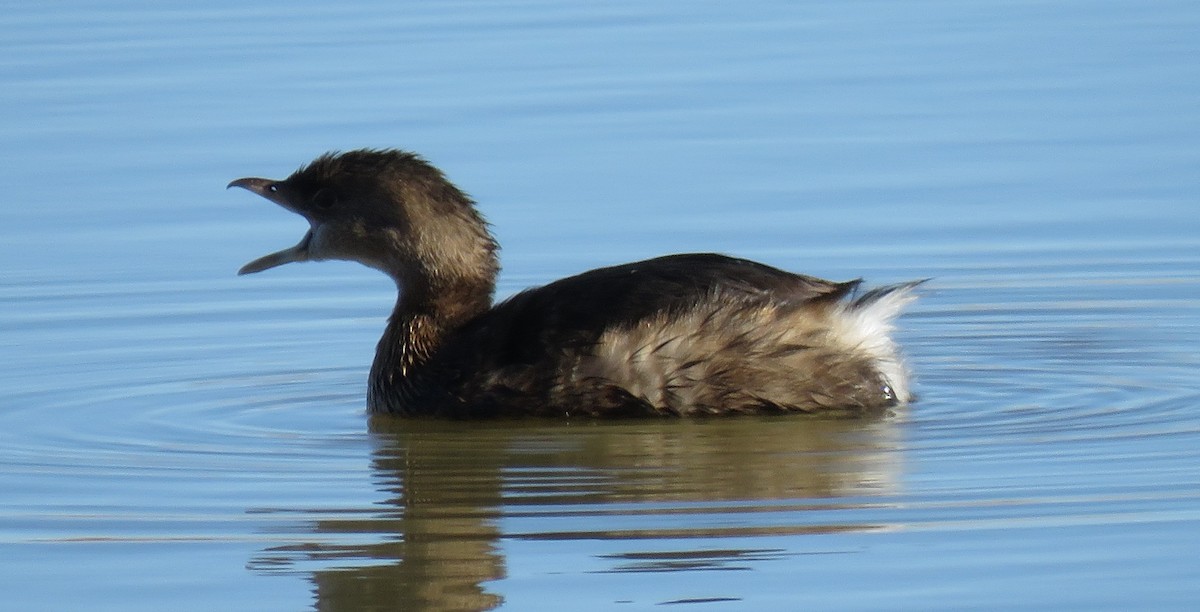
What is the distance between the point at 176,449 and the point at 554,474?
1.29 meters

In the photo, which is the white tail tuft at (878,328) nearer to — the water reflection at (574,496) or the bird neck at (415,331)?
the water reflection at (574,496)

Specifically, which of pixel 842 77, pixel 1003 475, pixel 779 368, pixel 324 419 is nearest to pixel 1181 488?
pixel 1003 475

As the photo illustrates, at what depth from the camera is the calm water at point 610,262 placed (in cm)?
Answer: 638

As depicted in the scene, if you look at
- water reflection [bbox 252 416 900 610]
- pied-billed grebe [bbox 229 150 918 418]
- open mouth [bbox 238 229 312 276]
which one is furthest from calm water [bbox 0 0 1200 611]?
open mouth [bbox 238 229 312 276]

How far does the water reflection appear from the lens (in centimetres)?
630

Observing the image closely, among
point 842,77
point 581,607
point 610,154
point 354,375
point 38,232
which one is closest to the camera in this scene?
point 581,607

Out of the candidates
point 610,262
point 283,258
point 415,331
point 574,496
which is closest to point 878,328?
point 415,331

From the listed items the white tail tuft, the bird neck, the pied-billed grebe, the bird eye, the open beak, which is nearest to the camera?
the pied-billed grebe

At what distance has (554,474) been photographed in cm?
754

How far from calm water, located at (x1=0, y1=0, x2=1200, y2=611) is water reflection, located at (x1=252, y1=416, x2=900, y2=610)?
0.02 m

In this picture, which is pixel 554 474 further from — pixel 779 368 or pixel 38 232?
pixel 38 232

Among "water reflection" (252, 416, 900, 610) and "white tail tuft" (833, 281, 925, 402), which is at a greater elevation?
"white tail tuft" (833, 281, 925, 402)

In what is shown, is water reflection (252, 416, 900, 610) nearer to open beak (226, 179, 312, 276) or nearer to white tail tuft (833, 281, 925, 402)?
white tail tuft (833, 281, 925, 402)

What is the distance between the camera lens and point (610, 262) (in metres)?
11.1
